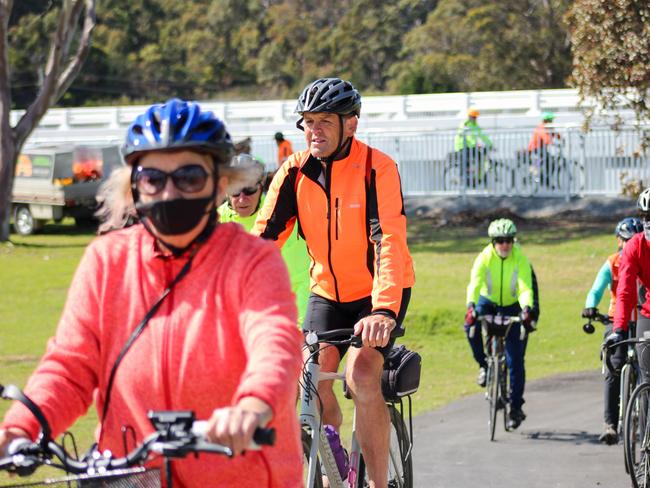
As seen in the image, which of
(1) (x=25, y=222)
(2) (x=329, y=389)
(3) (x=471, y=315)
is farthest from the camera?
(1) (x=25, y=222)

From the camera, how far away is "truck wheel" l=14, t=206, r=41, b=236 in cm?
2948

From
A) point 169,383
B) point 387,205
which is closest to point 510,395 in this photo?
point 387,205

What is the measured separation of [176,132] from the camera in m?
3.58

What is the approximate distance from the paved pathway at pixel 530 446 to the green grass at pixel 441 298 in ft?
2.21

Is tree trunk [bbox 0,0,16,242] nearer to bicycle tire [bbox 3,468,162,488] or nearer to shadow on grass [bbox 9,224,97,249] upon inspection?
shadow on grass [bbox 9,224,97,249]

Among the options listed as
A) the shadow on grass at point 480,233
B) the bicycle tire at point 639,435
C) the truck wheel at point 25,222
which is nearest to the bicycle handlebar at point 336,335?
the bicycle tire at point 639,435

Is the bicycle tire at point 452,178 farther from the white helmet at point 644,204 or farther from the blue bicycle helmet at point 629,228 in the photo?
the white helmet at point 644,204

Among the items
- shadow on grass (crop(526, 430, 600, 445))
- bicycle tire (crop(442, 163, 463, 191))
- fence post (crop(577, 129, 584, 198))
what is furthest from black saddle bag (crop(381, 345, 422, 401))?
bicycle tire (crop(442, 163, 463, 191))

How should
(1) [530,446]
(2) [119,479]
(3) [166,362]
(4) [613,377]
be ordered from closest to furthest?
(2) [119,479] < (3) [166,362] < (4) [613,377] < (1) [530,446]

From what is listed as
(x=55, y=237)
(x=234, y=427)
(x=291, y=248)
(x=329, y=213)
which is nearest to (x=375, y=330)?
(x=329, y=213)

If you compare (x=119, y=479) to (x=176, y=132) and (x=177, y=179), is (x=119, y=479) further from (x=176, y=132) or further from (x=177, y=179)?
(x=176, y=132)

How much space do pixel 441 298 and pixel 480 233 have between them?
6727 millimetres

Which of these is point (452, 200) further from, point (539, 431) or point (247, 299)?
point (247, 299)

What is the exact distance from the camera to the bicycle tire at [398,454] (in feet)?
22.6
